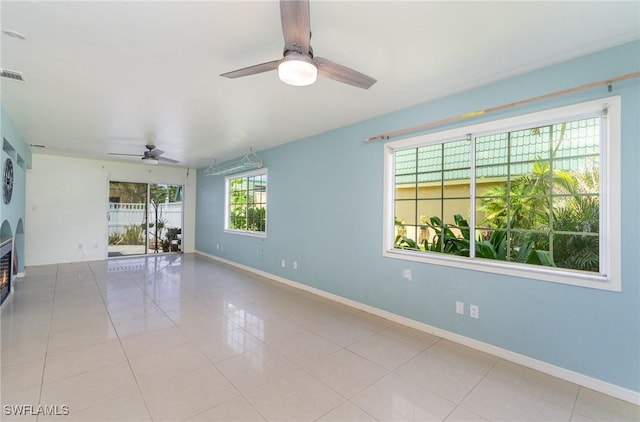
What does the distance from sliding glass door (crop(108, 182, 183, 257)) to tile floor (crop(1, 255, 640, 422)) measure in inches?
143

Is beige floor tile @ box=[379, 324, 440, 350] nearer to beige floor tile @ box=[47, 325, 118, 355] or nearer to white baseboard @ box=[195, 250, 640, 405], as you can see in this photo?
white baseboard @ box=[195, 250, 640, 405]

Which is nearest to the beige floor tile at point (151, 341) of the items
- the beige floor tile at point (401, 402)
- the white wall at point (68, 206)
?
the beige floor tile at point (401, 402)

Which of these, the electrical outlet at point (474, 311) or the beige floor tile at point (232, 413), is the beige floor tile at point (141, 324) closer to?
the beige floor tile at point (232, 413)

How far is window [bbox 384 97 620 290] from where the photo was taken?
2.15 meters

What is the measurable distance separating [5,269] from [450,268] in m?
5.81

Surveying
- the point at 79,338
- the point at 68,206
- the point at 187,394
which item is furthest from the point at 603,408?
the point at 68,206

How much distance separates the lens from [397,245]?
354cm

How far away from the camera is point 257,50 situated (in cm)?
216

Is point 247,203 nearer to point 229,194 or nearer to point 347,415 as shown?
point 229,194

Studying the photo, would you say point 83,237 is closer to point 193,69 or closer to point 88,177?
point 88,177

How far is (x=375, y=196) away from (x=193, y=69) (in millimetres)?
2388

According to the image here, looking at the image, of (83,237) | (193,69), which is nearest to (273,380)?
(193,69)

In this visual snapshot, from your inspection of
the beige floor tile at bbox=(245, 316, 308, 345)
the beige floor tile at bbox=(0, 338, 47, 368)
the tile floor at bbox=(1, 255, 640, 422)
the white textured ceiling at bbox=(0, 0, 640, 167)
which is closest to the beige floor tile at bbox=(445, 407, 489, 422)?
the tile floor at bbox=(1, 255, 640, 422)

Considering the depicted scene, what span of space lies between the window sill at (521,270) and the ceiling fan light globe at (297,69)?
2253mm
